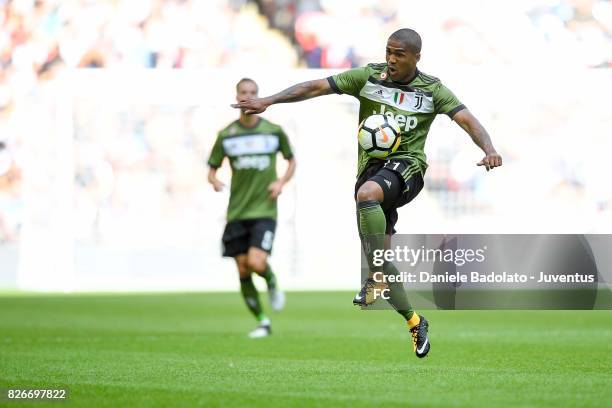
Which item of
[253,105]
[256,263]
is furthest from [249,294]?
[253,105]

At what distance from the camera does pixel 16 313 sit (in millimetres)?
15812

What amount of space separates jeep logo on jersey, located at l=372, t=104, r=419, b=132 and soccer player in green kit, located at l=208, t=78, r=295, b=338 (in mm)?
4076

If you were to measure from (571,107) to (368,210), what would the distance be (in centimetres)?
1569

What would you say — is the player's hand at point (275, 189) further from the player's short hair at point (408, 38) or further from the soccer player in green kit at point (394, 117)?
the player's short hair at point (408, 38)

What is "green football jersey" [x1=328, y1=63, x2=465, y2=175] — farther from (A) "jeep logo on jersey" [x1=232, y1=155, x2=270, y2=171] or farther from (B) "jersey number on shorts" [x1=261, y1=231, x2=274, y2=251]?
(A) "jeep logo on jersey" [x1=232, y1=155, x2=270, y2=171]

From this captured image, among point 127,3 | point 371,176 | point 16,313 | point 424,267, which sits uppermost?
point 127,3

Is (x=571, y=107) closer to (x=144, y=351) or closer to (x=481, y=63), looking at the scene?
(x=481, y=63)

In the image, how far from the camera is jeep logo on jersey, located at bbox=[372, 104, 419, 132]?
858cm

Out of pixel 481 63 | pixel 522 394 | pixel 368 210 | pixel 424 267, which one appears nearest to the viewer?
pixel 522 394

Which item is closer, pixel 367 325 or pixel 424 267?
pixel 424 267

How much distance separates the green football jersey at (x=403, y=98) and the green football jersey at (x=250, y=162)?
13.7 feet

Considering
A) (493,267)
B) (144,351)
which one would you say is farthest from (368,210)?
(493,267)

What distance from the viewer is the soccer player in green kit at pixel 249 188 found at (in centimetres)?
1270

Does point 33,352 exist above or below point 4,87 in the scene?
below
